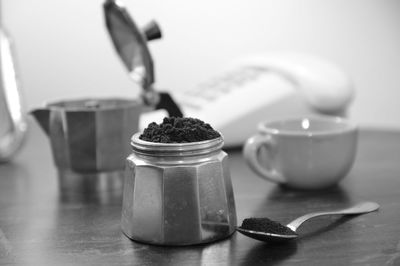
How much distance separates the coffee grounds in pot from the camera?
0.55 meters

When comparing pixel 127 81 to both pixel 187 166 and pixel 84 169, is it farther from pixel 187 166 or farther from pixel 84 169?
pixel 187 166

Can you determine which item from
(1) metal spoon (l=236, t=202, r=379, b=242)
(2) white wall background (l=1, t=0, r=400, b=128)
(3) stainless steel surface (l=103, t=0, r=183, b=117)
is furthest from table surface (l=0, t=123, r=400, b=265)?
(2) white wall background (l=1, t=0, r=400, b=128)

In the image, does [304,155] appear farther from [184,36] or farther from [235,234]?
[184,36]

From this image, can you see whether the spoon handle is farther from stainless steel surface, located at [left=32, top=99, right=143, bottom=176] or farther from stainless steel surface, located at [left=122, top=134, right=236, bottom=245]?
stainless steel surface, located at [left=32, top=99, right=143, bottom=176]

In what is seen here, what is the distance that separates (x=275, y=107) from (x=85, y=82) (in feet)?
1.45

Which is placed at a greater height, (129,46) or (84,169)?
(129,46)

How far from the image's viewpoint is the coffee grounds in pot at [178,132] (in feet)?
1.79

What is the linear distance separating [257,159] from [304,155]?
0.05m

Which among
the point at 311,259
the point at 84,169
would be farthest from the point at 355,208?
the point at 84,169

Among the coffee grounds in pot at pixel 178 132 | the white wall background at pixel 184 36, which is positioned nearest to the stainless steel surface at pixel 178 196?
the coffee grounds in pot at pixel 178 132

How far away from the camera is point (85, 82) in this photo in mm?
1243

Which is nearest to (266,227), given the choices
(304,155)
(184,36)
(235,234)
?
(235,234)

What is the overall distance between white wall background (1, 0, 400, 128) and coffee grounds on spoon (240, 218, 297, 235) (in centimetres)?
75

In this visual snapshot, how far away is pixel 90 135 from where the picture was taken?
746 millimetres
